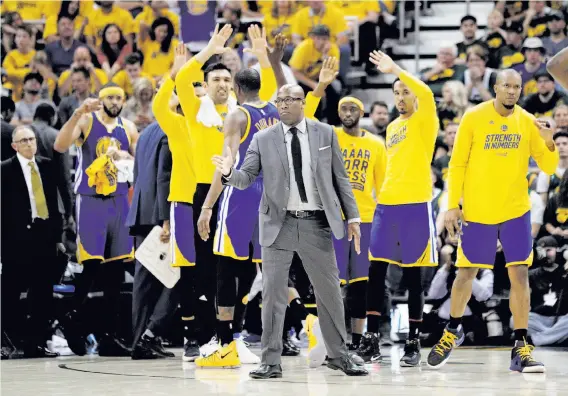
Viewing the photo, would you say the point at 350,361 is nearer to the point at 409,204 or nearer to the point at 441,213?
the point at 409,204

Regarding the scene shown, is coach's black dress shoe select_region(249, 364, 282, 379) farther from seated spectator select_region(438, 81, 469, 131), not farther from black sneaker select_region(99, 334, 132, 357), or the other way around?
seated spectator select_region(438, 81, 469, 131)

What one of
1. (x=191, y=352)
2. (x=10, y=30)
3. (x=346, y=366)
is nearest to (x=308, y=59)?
(x=10, y=30)

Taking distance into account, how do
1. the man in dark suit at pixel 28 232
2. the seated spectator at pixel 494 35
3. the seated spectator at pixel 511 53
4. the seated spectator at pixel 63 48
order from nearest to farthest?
the man in dark suit at pixel 28 232
the seated spectator at pixel 511 53
the seated spectator at pixel 494 35
the seated spectator at pixel 63 48

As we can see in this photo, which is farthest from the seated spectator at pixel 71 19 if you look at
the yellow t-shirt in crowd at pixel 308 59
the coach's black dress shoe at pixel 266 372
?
the coach's black dress shoe at pixel 266 372

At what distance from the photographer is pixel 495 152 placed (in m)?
8.40

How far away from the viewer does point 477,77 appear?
14250 mm

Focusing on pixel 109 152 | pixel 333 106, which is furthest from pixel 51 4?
pixel 109 152

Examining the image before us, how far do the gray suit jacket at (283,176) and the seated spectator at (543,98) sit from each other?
642cm

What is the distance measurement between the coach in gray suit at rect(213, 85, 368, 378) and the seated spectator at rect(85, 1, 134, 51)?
933cm

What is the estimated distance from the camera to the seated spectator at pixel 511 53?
14562mm

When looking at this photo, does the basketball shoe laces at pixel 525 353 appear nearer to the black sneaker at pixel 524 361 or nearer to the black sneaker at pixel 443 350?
the black sneaker at pixel 524 361

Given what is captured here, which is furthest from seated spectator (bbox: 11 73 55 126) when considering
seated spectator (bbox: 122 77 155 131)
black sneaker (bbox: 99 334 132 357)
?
black sneaker (bbox: 99 334 132 357)

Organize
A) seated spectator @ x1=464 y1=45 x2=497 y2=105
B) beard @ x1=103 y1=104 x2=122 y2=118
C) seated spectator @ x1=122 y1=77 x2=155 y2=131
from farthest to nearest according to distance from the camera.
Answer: seated spectator @ x1=464 y1=45 x2=497 y2=105
seated spectator @ x1=122 y1=77 x2=155 y2=131
beard @ x1=103 y1=104 x2=122 y2=118

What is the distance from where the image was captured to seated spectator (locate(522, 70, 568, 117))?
44.3 feet
